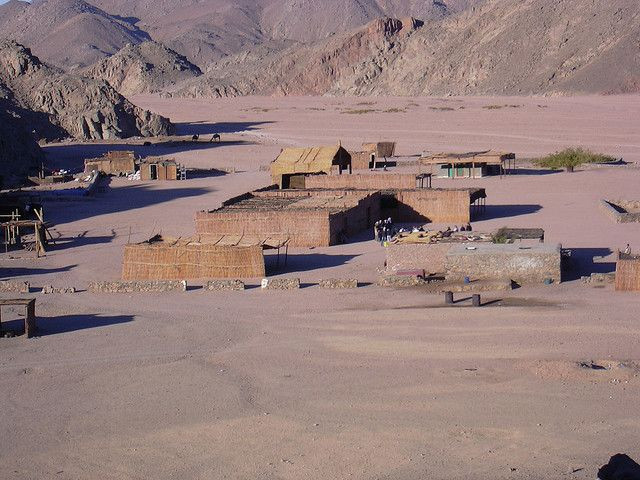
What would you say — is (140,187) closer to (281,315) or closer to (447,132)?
(281,315)

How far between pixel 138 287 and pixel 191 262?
1349 millimetres

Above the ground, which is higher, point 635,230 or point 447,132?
point 447,132

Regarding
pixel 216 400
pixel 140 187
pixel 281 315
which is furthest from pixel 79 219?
pixel 216 400

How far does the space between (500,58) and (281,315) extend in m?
96.8

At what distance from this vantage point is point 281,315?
1672 cm

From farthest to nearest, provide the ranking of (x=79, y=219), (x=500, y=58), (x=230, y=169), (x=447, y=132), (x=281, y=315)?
(x=500, y=58) < (x=447, y=132) < (x=230, y=169) < (x=79, y=219) < (x=281, y=315)

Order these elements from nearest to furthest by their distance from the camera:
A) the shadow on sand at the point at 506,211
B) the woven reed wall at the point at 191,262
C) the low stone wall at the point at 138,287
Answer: the low stone wall at the point at 138,287 → the woven reed wall at the point at 191,262 → the shadow on sand at the point at 506,211

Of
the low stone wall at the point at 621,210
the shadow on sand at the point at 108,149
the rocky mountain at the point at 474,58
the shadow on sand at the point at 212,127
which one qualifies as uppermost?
the rocky mountain at the point at 474,58

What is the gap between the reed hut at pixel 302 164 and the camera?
3344cm

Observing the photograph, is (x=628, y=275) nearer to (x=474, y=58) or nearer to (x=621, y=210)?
(x=621, y=210)

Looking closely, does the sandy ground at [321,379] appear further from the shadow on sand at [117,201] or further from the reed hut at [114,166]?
the reed hut at [114,166]

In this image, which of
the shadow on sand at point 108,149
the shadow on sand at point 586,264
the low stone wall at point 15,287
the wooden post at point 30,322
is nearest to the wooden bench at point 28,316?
the wooden post at point 30,322

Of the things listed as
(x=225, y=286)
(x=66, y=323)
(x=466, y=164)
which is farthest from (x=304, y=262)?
(x=466, y=164)

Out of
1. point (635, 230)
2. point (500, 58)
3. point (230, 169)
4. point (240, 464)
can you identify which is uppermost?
point (500, 58)
